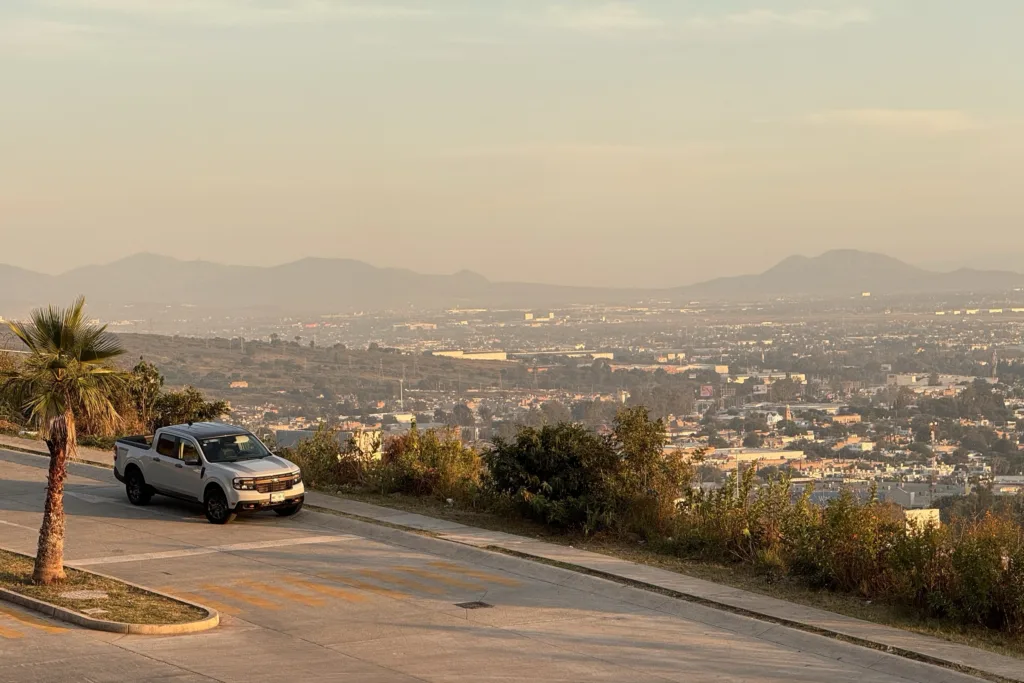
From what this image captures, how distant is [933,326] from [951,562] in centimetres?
12604

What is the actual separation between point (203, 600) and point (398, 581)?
2.76 m

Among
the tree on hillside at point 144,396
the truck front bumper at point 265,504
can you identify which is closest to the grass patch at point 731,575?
the truck front bumper at point 265,504

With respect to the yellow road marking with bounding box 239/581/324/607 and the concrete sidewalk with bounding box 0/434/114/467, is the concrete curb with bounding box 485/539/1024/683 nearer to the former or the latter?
the yellow road marking with bounding box 239/581/324/607

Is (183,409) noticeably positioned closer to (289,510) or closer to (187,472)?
(187,472)

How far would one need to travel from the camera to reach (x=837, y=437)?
48.2m

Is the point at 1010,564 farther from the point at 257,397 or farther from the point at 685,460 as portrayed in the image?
the point at 257,397

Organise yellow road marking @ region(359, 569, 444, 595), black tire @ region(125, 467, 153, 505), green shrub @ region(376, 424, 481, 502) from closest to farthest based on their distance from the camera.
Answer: yellow road marking @ region(359, 569, 444, 595), black tire @ region(125, 467, 153, 505), green shrub @ region(376, 424, 481, 502)

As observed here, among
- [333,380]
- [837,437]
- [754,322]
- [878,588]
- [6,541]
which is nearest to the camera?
[878,588]

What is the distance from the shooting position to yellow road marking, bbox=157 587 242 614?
658 inches

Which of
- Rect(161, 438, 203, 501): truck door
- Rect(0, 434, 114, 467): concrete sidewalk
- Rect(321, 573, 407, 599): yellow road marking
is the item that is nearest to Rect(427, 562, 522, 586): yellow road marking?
Rect(321, 573, 407, 599): yellow road marking

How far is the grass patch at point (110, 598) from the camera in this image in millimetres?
15859

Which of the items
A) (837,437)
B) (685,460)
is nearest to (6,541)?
(685,460)

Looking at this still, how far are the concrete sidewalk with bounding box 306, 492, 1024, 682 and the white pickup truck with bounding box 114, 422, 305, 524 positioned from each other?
56.3 inches

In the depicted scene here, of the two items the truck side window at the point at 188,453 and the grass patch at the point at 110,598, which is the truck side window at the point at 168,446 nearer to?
the truck side window at the point at 188,453
